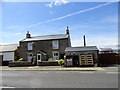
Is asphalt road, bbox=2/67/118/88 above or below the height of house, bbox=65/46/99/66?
below

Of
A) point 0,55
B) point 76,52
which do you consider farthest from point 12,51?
point 76,52

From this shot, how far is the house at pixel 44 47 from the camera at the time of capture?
42094 mm

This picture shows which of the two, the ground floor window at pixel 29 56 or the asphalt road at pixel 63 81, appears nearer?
the asphalt road at pixel 63 81

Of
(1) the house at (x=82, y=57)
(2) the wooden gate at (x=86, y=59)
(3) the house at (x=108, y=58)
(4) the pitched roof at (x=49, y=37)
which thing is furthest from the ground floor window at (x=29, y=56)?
(3) the house at (x=108, y=58)

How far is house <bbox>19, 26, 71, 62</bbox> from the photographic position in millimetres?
42094

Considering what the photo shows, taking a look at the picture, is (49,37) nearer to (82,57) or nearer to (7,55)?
(7,55)

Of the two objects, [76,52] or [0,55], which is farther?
[0,55]

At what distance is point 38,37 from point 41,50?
4.67m

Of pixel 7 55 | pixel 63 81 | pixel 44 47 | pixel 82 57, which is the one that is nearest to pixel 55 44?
pixel 44 47

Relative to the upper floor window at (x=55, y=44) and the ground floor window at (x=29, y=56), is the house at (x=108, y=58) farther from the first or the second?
the ground floor window at (x=29, y=56)

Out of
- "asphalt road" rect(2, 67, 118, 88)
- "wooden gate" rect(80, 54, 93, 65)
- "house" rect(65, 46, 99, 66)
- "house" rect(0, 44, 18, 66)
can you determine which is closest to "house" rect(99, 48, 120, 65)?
"house" rect(65, 46, 99, 66)

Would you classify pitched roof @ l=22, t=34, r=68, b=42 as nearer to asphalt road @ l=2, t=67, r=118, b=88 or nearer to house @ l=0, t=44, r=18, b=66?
house @ l=0, t=44, r=18, b=66

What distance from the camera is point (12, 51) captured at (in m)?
46.2

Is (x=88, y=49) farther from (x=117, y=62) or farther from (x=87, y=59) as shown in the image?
(x=117, y=62)
